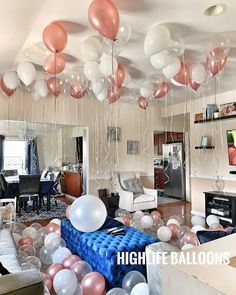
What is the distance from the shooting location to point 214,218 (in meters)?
3.79

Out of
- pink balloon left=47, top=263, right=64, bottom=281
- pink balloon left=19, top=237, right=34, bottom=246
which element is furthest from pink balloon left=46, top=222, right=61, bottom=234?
pink balloon left=47, top=263, right=64, bottom=281

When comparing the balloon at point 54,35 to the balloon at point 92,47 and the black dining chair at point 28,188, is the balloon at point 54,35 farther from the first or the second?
the black dining chair at point 28,188

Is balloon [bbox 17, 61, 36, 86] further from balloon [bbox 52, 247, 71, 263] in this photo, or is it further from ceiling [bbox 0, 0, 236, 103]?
balloon [bbox 52, 247, 71, 263]

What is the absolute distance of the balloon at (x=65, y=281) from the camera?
1826mm

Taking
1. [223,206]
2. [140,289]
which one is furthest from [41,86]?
[223,206]

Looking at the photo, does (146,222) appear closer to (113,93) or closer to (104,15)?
(113,93)

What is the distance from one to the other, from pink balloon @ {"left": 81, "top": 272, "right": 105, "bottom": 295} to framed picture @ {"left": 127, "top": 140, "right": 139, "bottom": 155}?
3922mm

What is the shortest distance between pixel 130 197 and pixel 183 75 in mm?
2586

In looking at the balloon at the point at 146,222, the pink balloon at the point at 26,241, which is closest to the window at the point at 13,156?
the pink balloon at the point at 26,241

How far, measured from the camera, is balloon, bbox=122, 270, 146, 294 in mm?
1881

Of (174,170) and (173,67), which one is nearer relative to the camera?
(173,67)

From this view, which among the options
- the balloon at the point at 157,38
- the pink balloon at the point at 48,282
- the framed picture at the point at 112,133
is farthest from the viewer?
the framed picture at the point at 112,133

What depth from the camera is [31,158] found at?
7211 millimetres

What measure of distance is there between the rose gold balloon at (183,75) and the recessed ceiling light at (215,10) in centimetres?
102
